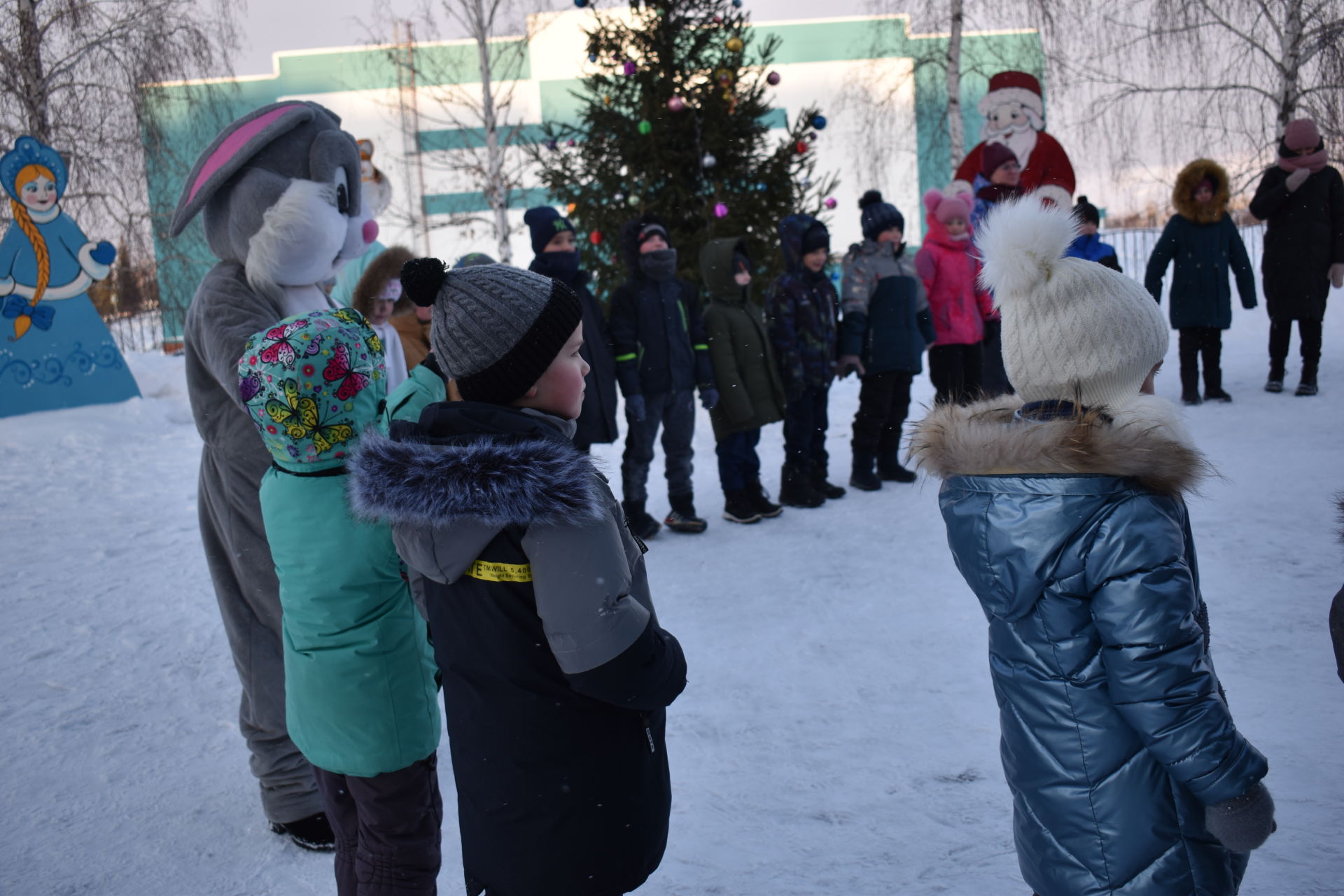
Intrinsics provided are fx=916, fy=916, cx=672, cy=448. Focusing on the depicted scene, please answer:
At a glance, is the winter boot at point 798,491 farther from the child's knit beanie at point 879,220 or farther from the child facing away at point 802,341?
the child's knit beanie at point 879,220

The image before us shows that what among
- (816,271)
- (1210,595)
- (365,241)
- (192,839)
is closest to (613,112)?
(816,271)

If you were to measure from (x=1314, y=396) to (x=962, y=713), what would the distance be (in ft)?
21.2

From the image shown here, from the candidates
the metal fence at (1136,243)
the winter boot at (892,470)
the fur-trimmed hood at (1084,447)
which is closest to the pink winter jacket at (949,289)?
the winter boot at (892,470)

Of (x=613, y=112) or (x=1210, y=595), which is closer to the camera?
(x=1210, y=595)

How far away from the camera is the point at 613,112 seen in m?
8.08

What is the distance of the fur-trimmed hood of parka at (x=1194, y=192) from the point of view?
7805 mm

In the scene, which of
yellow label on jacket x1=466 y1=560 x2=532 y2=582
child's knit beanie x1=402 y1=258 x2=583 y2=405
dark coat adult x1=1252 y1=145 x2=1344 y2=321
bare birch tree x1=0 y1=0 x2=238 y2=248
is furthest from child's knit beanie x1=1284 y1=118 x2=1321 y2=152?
bare birch tree x1=0 y1=0 x2=238 y2=248

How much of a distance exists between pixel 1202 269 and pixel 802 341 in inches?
165

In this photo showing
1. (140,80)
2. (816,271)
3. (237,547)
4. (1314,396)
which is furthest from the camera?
(140,80)

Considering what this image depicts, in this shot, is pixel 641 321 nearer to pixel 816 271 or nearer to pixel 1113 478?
pixel 816 271

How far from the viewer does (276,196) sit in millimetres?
2789

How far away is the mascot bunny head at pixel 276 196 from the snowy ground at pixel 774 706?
65.8 inches

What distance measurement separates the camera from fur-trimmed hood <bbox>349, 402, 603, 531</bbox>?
147cm

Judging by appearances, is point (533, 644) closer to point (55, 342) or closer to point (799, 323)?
point (799, 323)
